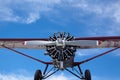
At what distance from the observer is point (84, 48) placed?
20.6m

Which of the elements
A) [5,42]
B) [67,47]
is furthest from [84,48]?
[5,42]

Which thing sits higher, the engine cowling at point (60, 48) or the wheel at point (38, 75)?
the engine cowling at point (60, 48)

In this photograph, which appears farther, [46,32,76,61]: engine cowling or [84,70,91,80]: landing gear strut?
[84,70,91,80]: landing gear strut

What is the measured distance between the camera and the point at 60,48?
16578mm

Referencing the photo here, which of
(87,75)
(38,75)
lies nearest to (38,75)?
(38,75)

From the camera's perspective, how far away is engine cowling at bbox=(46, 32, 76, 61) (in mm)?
16578

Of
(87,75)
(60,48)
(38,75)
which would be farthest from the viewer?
(38,75)

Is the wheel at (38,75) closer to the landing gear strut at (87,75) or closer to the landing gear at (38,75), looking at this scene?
the landing gear at (38,75)

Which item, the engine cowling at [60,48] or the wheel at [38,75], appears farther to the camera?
the wheel at [38,75]

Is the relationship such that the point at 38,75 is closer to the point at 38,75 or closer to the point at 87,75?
the point at 38,75

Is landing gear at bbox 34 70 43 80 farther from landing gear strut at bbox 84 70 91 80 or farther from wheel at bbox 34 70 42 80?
landing gear strut at bbox 84 70 91 80

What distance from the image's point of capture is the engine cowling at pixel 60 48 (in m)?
16.6

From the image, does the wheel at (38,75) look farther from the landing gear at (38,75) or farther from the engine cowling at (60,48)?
the engine cowling at (60,48)

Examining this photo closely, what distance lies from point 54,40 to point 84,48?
4124 millimetres
